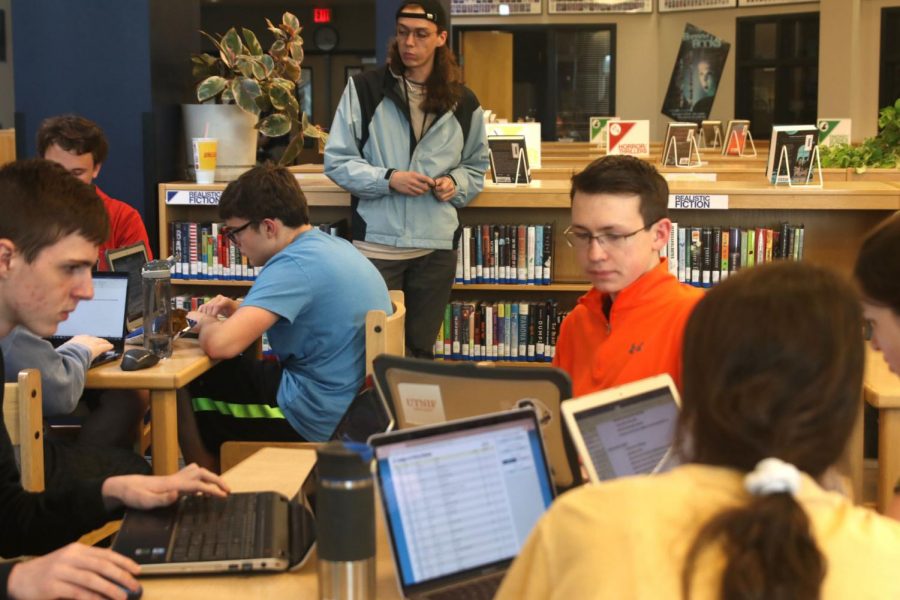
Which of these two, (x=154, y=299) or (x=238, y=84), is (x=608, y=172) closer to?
(x=154, y=299)

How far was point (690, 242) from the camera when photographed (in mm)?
4977

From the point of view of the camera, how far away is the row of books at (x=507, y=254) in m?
5.11

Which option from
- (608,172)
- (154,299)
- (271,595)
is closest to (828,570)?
(271,595)

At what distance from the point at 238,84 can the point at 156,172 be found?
56 cm

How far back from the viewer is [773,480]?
1.04 metres

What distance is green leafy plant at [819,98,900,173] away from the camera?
216 inches

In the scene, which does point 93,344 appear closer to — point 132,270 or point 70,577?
point 132,270

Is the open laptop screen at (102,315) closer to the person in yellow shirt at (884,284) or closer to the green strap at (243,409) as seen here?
the green strap at (243,409)

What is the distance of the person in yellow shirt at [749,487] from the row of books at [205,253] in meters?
4.17

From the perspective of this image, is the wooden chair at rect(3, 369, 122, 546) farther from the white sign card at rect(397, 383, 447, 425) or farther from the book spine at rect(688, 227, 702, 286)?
the book spine at rect(688, 227, 702, 286)

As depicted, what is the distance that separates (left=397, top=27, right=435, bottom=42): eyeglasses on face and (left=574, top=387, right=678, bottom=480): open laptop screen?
2987 mm

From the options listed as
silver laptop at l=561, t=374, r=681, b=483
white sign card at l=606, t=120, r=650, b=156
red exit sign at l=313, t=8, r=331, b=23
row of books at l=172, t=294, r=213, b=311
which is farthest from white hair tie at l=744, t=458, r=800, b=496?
red exit sign at l=313, t=8, r=331, b=23

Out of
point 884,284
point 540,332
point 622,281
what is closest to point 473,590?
point 884,284

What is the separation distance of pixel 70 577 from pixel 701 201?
3593 mm
